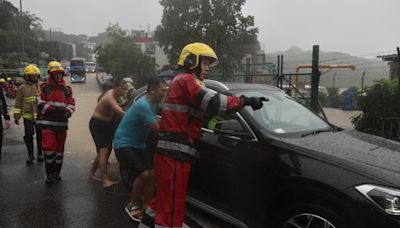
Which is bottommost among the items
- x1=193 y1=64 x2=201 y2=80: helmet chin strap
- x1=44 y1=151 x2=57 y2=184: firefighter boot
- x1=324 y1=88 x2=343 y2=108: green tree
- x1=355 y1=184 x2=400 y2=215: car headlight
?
x1=324 y1=88 x2=343 y2=108: green tree

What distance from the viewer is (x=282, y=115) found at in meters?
4.22

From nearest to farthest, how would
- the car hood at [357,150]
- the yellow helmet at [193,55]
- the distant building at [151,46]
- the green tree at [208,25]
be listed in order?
the car hood at [357,150] < the yellow helmet at [193,55] < the green tree at [208,25] < the distant building at [151,46]

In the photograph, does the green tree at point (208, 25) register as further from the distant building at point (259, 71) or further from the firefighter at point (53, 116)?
the firefighter at point (53, 116)

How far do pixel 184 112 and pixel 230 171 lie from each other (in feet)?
2.94

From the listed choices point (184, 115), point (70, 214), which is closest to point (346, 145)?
point (184, 115)

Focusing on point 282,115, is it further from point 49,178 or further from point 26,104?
point 26,104

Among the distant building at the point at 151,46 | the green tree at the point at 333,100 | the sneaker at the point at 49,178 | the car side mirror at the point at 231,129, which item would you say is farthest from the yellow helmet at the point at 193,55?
the distant building at the point at 151,46

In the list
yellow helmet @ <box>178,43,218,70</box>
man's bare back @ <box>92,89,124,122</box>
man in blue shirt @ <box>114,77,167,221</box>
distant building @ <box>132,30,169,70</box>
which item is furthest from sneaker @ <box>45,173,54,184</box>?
distant building @ <box>132,30,169,70</box>

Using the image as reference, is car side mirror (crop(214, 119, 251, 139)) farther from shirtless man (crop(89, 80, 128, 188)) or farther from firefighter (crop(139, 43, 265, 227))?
shirtless man (crop(89, 80, 128, 188))

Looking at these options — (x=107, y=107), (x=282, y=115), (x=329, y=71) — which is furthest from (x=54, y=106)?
(x=329, y=71)

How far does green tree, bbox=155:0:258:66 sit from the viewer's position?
119 feet

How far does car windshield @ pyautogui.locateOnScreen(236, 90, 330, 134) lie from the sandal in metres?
1.73

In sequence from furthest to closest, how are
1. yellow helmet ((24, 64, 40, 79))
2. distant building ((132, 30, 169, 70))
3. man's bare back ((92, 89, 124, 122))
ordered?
1. distant building ((132, 30, 169, 70))
2. yellow helmet ((24, 64, 40, 79))
3. man's bare back ((92, 89, 124, 122))

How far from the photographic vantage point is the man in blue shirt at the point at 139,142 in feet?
14.2
